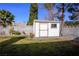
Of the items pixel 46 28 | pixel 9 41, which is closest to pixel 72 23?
pixel 46 28

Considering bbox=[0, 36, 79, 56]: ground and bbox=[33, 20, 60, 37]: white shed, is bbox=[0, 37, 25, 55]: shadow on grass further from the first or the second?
bbox=[33, 20, 60, 37]: white shed

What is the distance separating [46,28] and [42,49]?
38 centimetres

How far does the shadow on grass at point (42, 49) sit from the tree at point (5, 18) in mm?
411

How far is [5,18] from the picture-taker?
7.62 m

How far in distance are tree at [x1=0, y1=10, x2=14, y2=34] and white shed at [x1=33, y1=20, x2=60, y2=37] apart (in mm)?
427

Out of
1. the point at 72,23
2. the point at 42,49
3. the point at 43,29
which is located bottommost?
the point at 42,49

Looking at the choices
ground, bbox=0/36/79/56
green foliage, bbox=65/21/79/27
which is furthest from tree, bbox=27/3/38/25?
green foliage, bbox=65/21/79/27

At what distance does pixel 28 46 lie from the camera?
25.0 feet

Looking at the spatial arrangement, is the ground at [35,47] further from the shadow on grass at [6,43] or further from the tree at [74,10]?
the tree at [74,10]

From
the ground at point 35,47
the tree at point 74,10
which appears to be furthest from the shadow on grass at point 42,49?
the tree at point 74,10

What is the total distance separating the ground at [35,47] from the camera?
7.62 metres

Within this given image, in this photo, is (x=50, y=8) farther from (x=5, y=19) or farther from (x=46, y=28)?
(x=5, y=19)

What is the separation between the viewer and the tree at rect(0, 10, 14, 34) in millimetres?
7571

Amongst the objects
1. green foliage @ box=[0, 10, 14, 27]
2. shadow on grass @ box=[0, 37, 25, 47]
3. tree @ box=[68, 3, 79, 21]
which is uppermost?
tree @ box=[68, 3, 79, 21]
